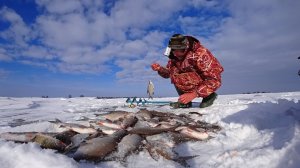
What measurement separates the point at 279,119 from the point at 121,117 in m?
2.29

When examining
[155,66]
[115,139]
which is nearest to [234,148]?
[115,139]

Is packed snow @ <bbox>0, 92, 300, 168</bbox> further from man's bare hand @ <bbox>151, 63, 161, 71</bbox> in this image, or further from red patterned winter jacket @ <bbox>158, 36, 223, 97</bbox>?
man's bare hand @ <bbox>151, 63, 161, 71</bbox>

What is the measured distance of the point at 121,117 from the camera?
4.57 metres

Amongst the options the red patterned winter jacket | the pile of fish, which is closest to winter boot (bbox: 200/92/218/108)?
the red patterned winter jacket

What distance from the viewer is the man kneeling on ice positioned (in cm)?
580

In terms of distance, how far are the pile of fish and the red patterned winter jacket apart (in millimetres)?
1884

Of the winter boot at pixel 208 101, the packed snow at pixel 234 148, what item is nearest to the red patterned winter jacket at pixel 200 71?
the winter boot at pixel 208 101

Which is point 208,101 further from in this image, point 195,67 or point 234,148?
point 234,148

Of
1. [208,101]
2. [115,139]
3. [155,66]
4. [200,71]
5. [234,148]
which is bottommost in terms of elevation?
[234,148]

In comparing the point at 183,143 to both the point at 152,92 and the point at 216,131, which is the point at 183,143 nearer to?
the point at 216,131

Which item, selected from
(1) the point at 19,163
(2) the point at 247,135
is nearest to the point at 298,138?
(2) the point at 247,135

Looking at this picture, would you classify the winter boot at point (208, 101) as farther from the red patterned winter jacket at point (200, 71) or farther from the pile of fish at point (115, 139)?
the pile of fish at point (115, 139)

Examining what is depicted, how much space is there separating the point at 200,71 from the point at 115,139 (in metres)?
3.42

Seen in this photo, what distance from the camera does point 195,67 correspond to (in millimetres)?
6102
